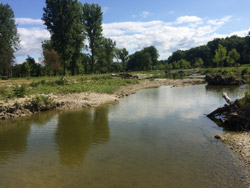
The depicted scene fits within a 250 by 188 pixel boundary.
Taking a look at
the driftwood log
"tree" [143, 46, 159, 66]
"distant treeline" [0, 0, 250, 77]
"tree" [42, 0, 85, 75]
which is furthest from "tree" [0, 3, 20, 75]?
"tree" [143, 46, 159, 66]

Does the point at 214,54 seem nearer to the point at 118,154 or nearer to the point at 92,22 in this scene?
the point at 92,22

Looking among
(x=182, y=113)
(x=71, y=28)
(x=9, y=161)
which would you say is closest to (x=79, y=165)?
(x=9, y=161)

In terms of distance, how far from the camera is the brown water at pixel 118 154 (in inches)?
263

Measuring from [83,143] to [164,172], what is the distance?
4.91 m

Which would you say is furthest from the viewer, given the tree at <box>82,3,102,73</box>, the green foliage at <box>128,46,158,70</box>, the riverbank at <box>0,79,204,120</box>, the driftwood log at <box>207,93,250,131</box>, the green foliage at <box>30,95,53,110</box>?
the green foliage at <box>128,46,158,70</box>

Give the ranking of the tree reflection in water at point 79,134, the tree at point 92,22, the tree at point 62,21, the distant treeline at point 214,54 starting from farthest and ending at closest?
the distant treeline at point 214,54
the tree at point 92,22
the tree at point 62,21
the tree reflection in water at point 79,134

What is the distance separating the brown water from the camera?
6.67 metres

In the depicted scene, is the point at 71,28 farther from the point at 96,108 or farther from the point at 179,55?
the point at 179,55

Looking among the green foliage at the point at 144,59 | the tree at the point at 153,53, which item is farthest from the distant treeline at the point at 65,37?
the tree at the point at 153,53

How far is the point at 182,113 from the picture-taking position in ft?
53.1

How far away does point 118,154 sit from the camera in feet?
28.7

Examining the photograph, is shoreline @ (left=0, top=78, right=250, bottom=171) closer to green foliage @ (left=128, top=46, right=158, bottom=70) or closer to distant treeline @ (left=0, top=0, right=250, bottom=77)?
distant treeline @ (left=0, top=0, right=250, bottom=77)

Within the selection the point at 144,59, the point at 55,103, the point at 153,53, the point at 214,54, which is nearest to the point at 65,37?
the point at 55,103

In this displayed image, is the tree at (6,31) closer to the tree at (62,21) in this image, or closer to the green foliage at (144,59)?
the tree at (62,21)
